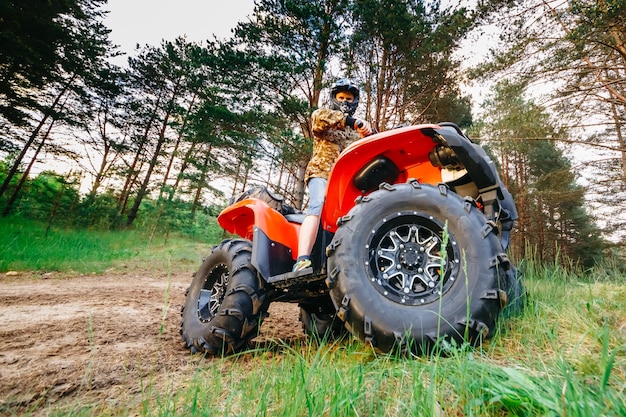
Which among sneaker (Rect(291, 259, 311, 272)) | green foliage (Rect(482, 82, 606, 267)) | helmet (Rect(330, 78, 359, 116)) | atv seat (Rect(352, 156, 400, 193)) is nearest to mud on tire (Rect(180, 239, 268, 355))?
sneaker (Rect(291, 259, 311, 272))

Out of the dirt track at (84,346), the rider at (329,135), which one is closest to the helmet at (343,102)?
the rider at (329,135)

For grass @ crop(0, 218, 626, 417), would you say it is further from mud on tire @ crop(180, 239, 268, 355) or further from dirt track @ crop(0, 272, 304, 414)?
mud on tire @ crop(180, 239, 268, 355)

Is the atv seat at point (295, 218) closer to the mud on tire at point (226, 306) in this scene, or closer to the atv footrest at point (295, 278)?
the mud on tire at point (226, 306)

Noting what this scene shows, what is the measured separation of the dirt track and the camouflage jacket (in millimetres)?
1445

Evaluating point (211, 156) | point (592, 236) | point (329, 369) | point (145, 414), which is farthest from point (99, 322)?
point (592, 236)

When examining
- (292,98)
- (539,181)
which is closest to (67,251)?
(292,98)

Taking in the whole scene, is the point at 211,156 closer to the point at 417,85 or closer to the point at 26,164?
the point at 26,164

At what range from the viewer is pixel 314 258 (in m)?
2.13

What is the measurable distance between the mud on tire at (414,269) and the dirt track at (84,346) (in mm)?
842

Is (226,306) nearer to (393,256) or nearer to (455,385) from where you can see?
(393,256)

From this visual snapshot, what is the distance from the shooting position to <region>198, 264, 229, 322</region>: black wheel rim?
2488 millimetres

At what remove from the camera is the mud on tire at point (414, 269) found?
1.37m

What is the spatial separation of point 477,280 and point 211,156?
18.2m

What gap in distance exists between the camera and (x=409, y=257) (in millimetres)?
1638
